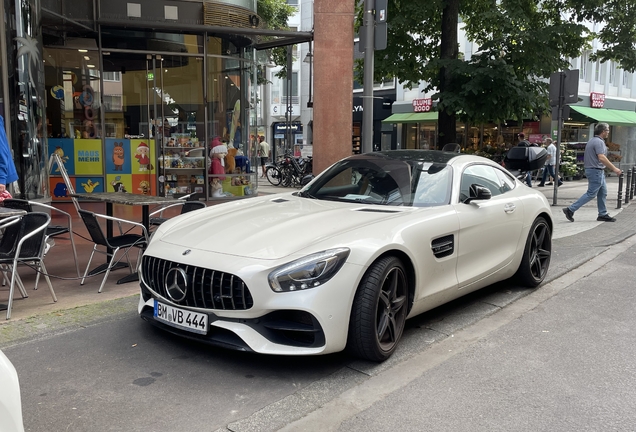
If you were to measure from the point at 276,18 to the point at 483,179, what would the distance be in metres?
23.0

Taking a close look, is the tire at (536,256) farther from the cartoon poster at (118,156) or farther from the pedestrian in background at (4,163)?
the cartoon poster at (118,156)

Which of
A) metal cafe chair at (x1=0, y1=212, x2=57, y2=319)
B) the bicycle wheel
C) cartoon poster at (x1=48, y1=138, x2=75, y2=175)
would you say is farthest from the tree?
metal cafe chair at (x1=0, y1=212, x2=57, y2=319)

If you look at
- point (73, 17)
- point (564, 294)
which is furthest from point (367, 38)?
point (73, 17)

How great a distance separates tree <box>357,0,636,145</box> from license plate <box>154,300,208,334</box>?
8175 millimetres

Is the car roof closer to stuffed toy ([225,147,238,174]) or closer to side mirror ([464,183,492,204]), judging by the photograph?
side mirror ([464,183,492,204])

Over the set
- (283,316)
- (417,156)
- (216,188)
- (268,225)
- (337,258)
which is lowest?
(216,188)

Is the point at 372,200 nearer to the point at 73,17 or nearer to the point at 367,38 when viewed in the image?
the point at 367,38

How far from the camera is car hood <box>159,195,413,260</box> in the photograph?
3.95 meters

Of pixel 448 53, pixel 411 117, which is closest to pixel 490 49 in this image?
pixel 448 53

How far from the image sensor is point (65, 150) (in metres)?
12.3

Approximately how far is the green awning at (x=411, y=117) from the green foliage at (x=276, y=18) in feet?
23.0

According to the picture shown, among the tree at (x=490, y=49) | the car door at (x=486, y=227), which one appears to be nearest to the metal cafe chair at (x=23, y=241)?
the car door at (x=486, y=227)

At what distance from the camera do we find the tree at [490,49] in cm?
1089

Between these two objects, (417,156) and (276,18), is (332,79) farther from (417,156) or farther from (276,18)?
(276,18)
